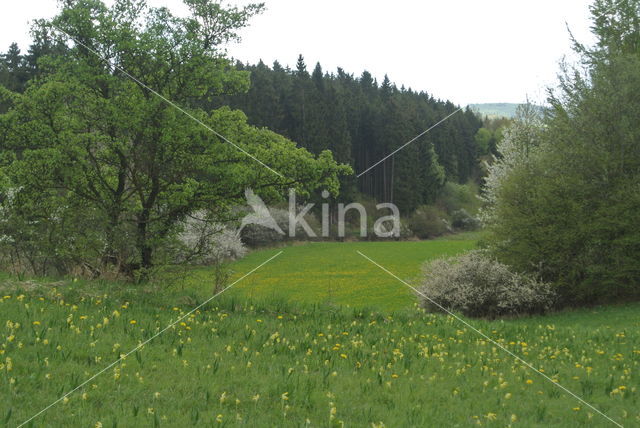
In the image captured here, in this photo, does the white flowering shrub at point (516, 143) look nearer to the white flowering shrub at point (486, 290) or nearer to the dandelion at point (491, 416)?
the white flowering shrub at point (486, 290)

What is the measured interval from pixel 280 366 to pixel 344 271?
110ft

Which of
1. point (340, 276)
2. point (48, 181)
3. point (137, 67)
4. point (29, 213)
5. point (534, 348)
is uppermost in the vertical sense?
point (137, 67)

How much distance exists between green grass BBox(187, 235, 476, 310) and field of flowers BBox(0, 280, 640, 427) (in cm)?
1260

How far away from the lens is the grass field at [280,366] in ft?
16.8

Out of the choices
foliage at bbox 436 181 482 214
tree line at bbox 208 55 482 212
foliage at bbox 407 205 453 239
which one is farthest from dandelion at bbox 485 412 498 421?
foliage at bbox 436 181 482 214

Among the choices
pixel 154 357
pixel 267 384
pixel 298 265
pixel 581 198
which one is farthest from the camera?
pixel 298 265

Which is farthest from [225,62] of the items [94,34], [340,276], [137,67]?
[340,276]

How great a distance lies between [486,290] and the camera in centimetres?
2289

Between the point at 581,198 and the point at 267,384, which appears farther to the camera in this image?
the point at 581,198

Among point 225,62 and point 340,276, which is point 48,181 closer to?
point 225,62

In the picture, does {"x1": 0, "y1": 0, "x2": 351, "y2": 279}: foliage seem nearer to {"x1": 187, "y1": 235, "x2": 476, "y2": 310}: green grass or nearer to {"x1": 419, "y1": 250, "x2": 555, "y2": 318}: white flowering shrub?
{"x1": 187, "y1": 235, "x2": 476, "y2": 310}: green grass

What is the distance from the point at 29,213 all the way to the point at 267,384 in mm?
12726

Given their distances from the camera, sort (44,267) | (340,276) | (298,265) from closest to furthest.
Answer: (44,267) → (340,276) → (298,265)

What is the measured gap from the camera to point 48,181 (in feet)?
49.8
